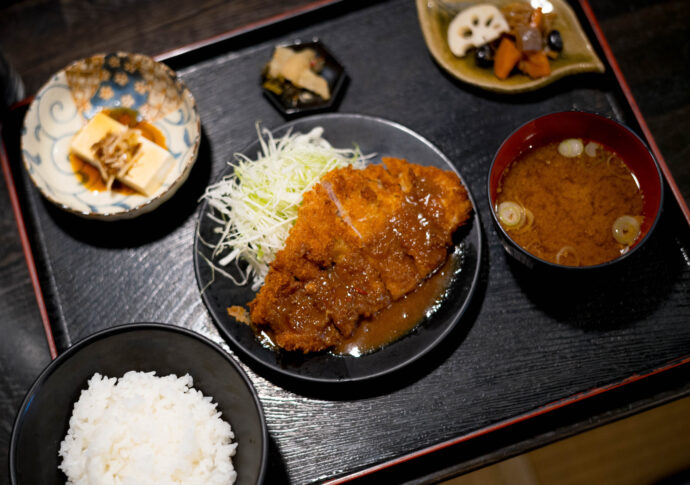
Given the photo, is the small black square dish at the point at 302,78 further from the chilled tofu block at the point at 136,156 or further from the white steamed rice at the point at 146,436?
the white steamed rice at the point at 146,436

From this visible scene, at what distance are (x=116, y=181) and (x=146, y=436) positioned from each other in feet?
4.55

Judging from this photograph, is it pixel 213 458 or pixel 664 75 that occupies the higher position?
pixel 664 75

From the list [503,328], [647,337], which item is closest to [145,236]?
[503,328]

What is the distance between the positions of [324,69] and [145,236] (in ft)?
4.22

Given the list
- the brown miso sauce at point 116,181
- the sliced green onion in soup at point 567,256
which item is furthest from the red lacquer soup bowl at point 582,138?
the brown miso sauce at point 116,181

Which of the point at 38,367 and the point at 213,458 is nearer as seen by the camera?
the point at 213,458

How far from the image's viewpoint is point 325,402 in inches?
99.1

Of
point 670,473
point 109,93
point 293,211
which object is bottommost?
point 670,473

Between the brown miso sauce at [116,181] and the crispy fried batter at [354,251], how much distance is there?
1003mm

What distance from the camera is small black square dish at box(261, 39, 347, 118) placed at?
289 cm

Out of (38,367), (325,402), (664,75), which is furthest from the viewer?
(664,75)

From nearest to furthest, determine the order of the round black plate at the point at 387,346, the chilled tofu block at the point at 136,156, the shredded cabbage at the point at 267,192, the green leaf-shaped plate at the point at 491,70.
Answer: the round black plate at the point at 387,346 → the shredded cabbage at the point at 267,192 → the chilled tofu block at the point at 136,156 → the green leaf-shaped plate at the point at 491,70

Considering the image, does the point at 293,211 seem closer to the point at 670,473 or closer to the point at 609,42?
the point at 609,42

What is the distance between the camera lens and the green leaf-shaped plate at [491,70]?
9.54 feet
